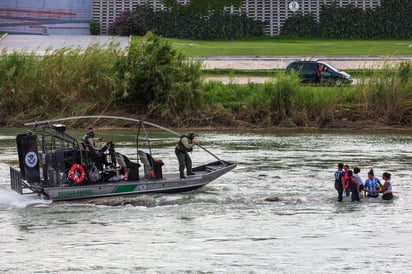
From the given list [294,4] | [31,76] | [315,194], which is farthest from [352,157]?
[294,4]

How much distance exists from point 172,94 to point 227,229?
25.6 m

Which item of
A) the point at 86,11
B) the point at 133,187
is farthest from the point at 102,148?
the point at 86,11

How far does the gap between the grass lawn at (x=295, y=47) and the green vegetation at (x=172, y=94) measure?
9.30 m

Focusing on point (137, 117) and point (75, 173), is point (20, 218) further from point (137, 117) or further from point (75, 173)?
point (137, 117)

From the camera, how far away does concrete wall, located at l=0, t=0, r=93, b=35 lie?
80.9m

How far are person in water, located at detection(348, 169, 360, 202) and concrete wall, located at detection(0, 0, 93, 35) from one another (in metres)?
50.3

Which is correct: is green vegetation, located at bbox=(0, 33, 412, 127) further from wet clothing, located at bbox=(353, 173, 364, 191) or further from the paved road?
wet clothing, located at bbox=(353, 173, 364, 191)

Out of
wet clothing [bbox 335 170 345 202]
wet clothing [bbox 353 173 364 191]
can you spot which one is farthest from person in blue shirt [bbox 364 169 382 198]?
wet clothing [bbox 335 170 345 202]

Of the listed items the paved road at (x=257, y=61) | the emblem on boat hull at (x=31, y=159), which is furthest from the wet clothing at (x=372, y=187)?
the paved road at (x=257, y=61)

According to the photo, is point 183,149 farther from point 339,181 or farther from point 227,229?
point 227,229

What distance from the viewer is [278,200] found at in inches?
1339

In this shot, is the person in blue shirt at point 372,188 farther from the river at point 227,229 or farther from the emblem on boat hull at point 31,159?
the emblem on boat hull at point 31,159

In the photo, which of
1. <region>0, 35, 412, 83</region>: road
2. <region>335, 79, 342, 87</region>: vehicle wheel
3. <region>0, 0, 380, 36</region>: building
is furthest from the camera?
<region>0, 0, 380, 36</region>: building

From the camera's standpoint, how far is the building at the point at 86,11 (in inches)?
3191
